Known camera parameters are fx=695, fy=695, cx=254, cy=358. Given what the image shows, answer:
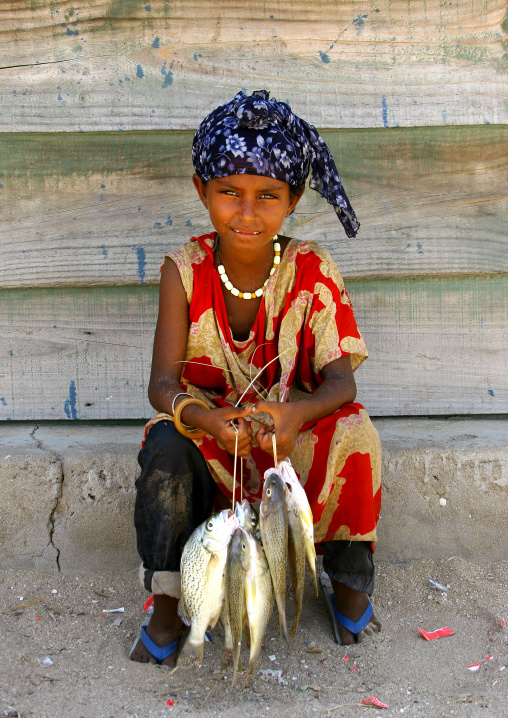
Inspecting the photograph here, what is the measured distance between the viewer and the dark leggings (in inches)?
84.3

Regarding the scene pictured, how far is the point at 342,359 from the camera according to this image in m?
2.38

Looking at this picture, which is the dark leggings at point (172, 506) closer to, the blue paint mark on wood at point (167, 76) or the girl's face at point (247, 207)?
the girl's face at point (247, 207)

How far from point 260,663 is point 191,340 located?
42.5 inches

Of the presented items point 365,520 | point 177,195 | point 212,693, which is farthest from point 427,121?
point 212,693

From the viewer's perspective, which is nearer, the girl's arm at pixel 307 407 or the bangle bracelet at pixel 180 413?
the girl's arm at pixel 307 407

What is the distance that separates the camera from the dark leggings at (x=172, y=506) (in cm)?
214

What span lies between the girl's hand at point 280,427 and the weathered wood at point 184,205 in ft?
3.82

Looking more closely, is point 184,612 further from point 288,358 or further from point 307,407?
point 288,358

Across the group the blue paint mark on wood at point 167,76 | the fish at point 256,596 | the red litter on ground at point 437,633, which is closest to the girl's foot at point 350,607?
the red litter on ground at point 437,633

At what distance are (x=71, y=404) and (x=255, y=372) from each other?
1.08m

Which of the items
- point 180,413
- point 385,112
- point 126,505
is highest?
point 385,112

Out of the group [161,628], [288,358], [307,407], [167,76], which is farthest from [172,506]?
[167,76]

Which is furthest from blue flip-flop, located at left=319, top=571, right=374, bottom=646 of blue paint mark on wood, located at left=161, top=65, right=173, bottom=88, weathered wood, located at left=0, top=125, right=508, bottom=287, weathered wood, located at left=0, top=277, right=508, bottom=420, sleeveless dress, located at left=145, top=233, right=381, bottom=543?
blue paint mark on wood, located at left=161, top=65, right=173, bottom=88

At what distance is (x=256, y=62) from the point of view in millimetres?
2896
